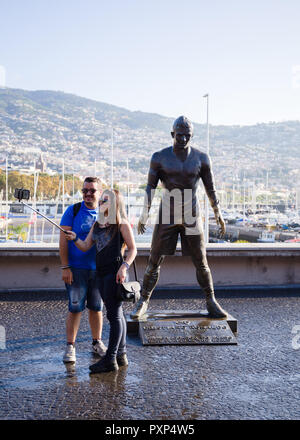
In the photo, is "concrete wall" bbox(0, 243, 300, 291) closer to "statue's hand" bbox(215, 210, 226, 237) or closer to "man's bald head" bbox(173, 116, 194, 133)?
"statue's hand" bbox(215, 210, 226, 237)

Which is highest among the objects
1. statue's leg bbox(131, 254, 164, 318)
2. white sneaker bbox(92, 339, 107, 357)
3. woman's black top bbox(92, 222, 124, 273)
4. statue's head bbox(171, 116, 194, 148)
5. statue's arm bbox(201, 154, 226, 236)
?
statue's head bbox(171, 116, 194, 148)

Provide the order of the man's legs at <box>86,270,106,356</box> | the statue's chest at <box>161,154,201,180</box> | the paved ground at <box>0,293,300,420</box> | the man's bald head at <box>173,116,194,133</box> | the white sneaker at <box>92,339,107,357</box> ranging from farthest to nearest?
the statue's chest at <box>161,154,201,180</box>, the man's bald head at <box>173,116,194,133</box>, the white sneaker at <box>92,339,107,357</box>, the man's legs at <box>86,270,106,356</box>, the paved ground at <box>0,293,300,420</box>

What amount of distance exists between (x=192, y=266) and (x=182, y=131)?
3937mm

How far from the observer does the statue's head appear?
6.37m

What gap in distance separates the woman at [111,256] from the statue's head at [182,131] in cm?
151

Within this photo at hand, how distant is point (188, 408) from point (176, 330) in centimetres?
211

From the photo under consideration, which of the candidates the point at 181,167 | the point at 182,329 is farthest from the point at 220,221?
the point at 182,329

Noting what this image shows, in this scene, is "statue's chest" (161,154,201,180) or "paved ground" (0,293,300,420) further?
"statue's chest" (161,154,201,180)

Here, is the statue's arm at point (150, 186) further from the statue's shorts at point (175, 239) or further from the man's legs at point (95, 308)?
the man's legs at point (95, 308)

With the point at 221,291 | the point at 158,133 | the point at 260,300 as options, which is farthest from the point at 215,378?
the point at 158,133

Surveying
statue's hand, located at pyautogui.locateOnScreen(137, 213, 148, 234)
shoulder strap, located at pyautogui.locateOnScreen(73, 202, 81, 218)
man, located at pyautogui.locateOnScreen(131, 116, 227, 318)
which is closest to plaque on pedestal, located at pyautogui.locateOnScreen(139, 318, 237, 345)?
man, located at pyautogui.locateOnScreen(131, 116, 227, 318)

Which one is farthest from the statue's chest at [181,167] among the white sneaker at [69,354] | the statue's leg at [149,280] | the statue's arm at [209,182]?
the white sneaker at [69,354]

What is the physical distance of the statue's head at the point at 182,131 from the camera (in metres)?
6.37

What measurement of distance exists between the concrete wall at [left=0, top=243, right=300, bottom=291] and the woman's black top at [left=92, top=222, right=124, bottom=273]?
406 centimetres
